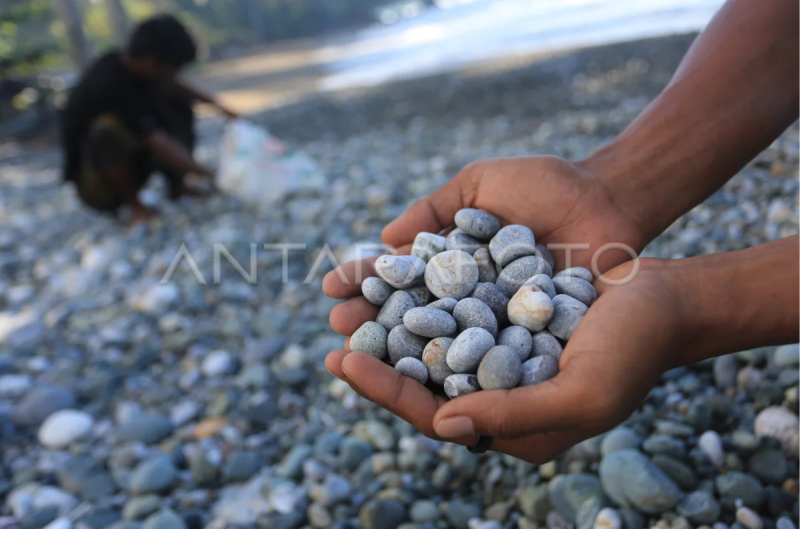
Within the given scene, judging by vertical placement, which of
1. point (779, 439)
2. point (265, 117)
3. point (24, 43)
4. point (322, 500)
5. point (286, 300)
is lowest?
point (322, 500)

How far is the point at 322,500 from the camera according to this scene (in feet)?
5.25

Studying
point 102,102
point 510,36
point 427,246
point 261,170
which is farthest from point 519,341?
point 510,36

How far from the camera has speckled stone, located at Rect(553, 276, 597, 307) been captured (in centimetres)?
Answer: 137

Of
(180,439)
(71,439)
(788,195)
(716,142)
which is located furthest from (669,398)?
(71,439)

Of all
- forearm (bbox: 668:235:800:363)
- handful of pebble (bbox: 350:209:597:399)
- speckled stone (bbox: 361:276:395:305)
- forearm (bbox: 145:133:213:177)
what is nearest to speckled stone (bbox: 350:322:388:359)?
handful of pebble (bbox: 350:209:597:399)

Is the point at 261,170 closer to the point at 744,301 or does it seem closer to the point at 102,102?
the point at 102,102

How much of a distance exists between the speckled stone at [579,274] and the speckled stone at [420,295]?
0.33 m

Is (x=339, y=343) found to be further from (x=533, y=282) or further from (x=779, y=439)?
(x=779, y=439)

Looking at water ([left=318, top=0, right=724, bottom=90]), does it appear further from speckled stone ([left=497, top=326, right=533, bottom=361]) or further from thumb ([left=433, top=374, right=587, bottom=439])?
thumb ([left=433, top=374, right=587, bottom=439])

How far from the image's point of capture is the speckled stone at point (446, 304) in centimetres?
143

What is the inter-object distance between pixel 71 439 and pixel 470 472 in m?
1.32

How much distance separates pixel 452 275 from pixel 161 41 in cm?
313

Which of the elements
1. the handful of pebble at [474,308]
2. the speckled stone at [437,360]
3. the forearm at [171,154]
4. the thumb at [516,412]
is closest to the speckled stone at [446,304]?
the handful of pebble at [474,308]

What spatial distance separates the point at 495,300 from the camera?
1.45m
